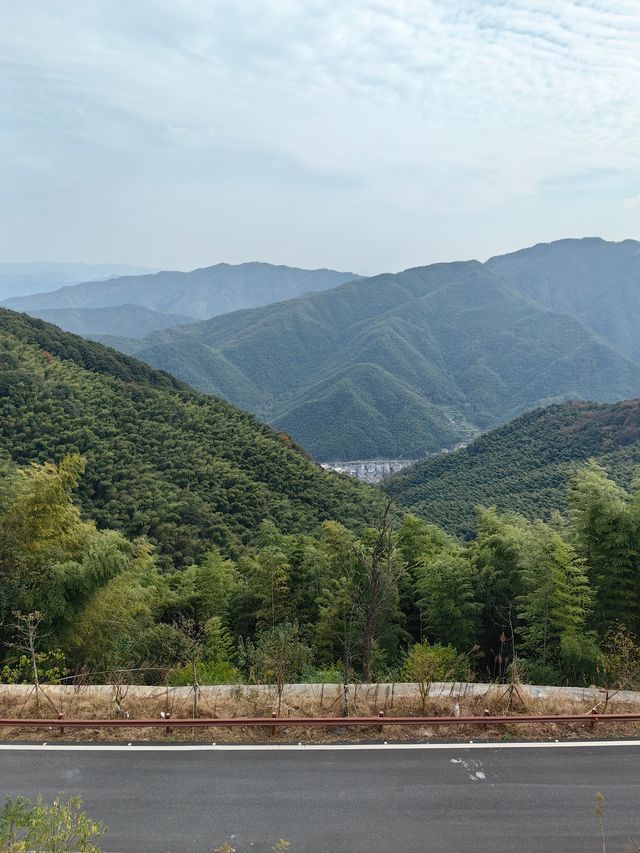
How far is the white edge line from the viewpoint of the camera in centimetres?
768

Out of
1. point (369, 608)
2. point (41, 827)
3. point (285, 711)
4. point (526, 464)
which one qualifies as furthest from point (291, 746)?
point (526, 464)

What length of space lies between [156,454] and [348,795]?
34310mm

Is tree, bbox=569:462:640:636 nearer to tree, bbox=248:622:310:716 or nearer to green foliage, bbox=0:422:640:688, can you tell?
green foliage, bbox=0:422:640:688

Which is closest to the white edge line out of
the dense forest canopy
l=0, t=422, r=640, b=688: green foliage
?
the dense forest canopy

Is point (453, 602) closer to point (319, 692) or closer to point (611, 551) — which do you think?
point (611, 551)

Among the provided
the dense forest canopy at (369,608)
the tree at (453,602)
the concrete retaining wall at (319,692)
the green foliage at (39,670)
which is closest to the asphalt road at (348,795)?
the concrete retaining wall at (319,692)

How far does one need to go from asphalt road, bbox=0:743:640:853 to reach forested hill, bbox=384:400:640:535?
49646 millimetres

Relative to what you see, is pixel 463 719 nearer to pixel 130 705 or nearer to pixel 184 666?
pixel 130 705

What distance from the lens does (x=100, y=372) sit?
5019 centimetres

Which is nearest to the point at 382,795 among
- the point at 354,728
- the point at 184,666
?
the point at 354,728

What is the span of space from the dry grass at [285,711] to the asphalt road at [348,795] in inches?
12.9

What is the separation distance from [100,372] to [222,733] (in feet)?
155

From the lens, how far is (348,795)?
682 cm

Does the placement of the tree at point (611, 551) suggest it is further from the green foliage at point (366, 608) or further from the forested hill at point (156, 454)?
the forested hill at point (156, 454)
